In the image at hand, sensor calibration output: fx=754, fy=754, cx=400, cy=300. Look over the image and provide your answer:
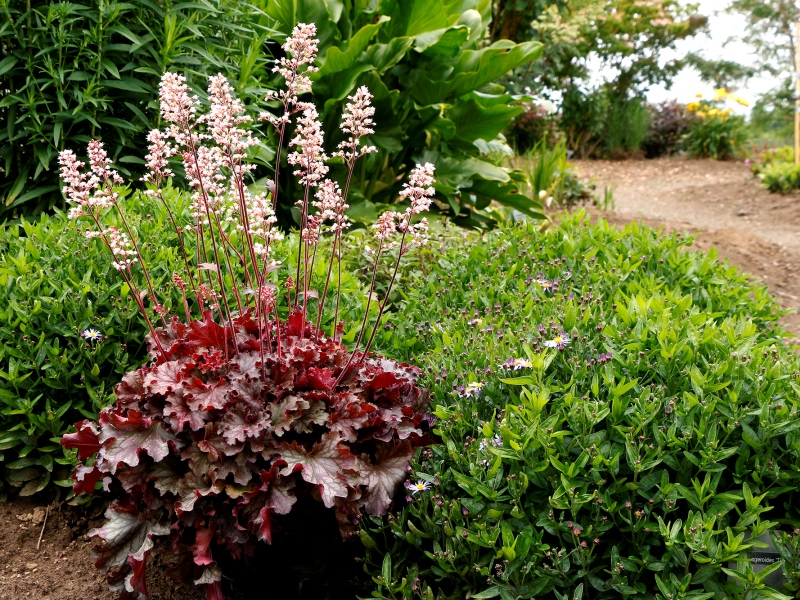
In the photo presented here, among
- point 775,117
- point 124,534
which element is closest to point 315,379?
point 124,534

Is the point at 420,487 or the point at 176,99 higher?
the point at 176,99

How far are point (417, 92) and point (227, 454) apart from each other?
12.1 feet

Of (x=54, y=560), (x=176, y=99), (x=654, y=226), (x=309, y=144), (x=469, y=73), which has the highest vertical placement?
(x=469, y=73)

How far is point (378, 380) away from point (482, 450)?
0.39 m

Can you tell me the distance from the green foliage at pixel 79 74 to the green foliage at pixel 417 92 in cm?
108

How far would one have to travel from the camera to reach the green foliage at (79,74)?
3412 millimetres

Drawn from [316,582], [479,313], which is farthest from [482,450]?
[479,313]

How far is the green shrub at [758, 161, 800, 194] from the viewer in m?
10.1

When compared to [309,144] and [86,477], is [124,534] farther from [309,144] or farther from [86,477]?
[309,144]

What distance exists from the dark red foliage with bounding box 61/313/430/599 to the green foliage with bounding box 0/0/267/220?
1.74 metres

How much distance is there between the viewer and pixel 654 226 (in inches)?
294

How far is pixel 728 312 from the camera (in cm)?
312

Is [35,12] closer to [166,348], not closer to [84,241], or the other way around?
[84,241]

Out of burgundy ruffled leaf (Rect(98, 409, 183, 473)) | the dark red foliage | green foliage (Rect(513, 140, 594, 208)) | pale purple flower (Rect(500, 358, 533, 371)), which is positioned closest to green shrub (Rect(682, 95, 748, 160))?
green foliage (Rect(513, 140, 594, 208))
